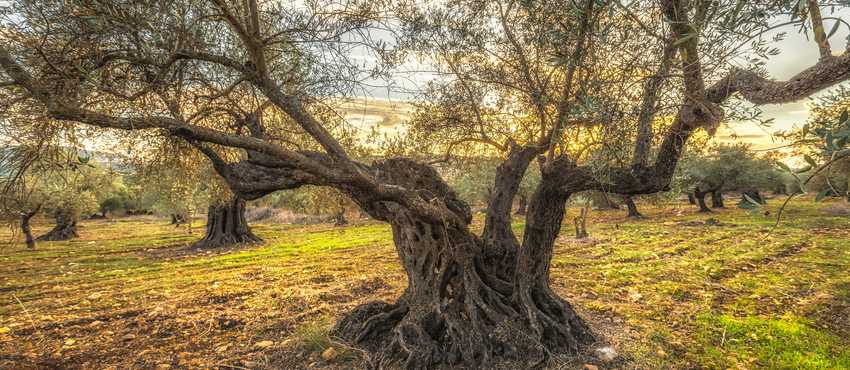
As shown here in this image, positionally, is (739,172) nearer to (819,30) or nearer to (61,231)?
(819,30)

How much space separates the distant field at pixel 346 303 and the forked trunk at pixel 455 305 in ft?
1.87

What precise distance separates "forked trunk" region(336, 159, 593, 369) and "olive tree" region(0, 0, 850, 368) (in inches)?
1.2

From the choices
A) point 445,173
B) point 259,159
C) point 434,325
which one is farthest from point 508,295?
point 259,159

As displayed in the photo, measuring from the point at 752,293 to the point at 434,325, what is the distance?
8.48 meters

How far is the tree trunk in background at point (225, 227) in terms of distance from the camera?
20.4m

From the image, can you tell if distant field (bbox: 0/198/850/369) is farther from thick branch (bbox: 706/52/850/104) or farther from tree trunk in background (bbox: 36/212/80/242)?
tree trunk in background (bbox: 36/212/80/242)

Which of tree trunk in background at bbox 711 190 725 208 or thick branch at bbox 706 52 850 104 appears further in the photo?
tree trunk in background at bbox 711 190 725 208

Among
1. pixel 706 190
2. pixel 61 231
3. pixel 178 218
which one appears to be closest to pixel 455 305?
pixel 61 231

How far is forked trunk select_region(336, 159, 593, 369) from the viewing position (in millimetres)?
5375

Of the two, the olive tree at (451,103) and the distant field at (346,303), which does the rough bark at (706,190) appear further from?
the olive tree at (451,103)

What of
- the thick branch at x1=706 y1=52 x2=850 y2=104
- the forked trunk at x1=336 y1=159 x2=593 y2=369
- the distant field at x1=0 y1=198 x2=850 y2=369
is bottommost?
the distant field at x1=0 y1=198 x2=850 y2=369

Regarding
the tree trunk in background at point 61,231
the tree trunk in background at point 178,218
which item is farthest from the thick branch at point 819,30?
the tree trunk in background at point 61,231

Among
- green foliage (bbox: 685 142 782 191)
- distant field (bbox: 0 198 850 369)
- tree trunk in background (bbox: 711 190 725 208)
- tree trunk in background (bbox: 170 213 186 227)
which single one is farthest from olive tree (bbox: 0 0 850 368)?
tree trunk in background (bbox: 711 190 725 208)

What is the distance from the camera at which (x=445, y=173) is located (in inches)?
403
